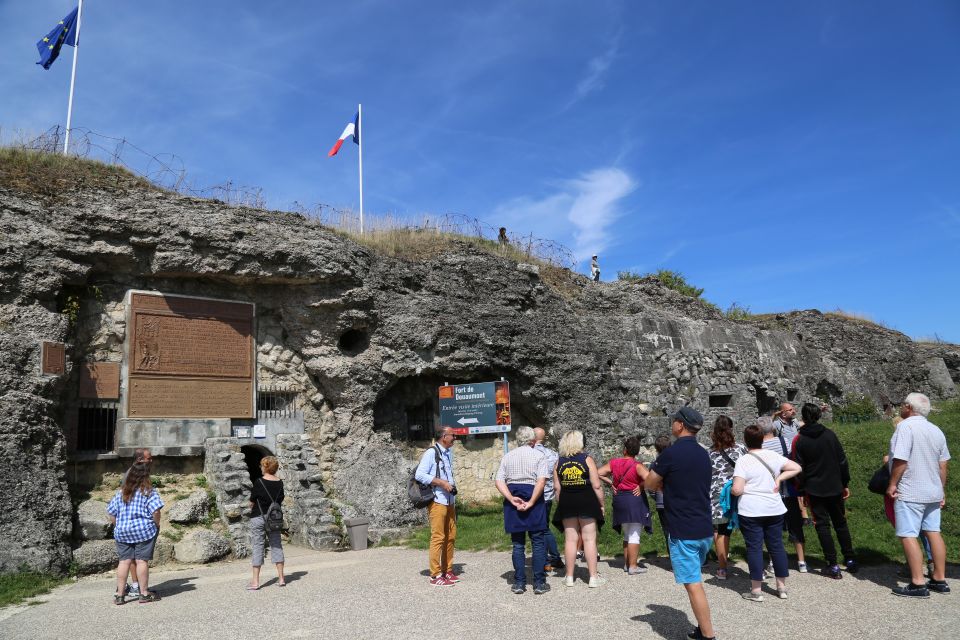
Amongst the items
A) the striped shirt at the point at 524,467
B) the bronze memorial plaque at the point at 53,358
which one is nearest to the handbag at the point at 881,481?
the striped shirt at the point at 524,467

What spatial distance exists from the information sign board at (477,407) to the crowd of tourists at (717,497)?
15.1 feet

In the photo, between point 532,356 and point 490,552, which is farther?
point 532,356

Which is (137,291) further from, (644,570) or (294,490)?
(644,570)

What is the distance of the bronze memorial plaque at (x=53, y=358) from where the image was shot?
1072cm

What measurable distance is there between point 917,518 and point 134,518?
8.59 metres

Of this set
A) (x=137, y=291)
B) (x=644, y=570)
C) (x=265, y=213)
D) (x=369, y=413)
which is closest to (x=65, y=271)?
(x=137, y=291)

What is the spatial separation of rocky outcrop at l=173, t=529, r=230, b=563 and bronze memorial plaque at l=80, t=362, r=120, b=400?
3.29 meters

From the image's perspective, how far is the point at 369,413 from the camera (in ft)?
47.3

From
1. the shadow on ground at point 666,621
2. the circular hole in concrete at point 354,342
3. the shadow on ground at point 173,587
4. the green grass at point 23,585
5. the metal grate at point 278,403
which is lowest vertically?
the shadow on ground at point 666,621

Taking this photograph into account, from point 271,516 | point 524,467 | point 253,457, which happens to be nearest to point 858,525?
point 524,467

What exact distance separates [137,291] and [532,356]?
880 centimetres

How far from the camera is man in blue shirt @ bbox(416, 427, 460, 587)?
775cm

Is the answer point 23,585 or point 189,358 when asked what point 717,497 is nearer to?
→ point 23,585

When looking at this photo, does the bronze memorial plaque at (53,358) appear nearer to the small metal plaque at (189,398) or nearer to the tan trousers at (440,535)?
the small metal plaque at (189,398)
